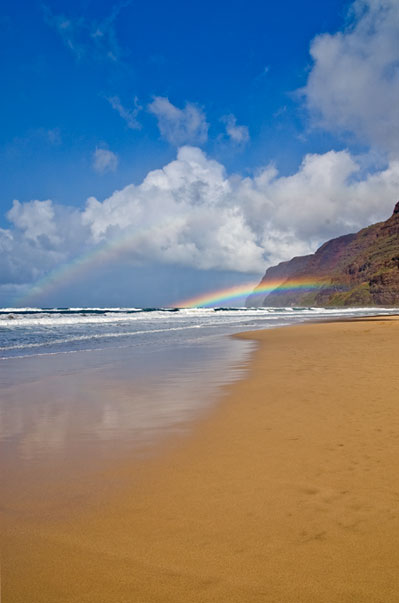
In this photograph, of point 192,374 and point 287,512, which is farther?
point 192,374

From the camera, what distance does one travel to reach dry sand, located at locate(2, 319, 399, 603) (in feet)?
8.32

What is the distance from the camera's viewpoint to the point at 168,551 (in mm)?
2918

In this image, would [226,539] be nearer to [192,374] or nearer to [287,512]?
[287,512]

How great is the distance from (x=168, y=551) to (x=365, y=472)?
2391 mm

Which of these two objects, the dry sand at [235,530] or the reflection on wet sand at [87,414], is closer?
the dry sand at [235,530]

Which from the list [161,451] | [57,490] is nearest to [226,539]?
[57,490]

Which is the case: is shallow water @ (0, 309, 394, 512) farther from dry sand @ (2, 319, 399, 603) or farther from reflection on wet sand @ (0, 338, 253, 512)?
dry sand @ (2, 319, 399, 603)

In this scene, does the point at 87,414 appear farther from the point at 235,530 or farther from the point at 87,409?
the point at 235,530

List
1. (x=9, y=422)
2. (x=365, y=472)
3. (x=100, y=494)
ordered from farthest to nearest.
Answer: (x=9, y=422)
(x=365, y=472)
(x=100, y=494)

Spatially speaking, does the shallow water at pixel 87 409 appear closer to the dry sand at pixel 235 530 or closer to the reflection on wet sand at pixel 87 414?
the reflection on wet sand at pixel 87 414

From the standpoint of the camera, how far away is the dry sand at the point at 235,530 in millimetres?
2537

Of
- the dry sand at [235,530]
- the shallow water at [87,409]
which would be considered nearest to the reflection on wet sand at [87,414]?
the shallow water at [87,409]

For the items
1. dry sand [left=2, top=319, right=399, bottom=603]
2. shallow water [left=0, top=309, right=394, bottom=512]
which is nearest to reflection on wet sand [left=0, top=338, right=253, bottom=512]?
shallow water [left=0, top=309, right=394, bottom=512]

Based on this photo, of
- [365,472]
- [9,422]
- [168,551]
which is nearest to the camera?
[168,551]
